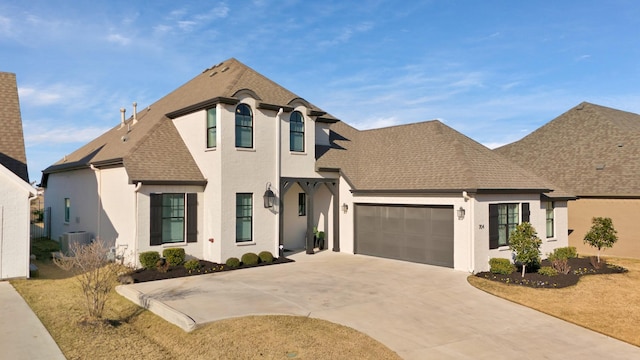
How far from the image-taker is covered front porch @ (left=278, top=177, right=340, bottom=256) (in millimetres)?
21170

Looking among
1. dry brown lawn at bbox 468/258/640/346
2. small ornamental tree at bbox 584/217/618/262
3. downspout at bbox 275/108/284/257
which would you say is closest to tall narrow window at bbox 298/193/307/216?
downspout at bbox 275/108/284/257

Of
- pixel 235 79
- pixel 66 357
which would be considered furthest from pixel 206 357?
pixel 235 79

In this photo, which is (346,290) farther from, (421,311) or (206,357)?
(206,357)

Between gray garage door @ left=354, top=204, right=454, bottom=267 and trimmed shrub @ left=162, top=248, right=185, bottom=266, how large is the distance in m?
8.35

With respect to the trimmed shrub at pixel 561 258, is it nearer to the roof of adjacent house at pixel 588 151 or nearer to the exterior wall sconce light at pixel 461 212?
the exterior wall sconce light at pixel 461 212

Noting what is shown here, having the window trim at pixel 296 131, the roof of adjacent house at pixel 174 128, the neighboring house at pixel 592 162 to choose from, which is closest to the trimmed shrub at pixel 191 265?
the roof of adjacent house at pixel 174 128

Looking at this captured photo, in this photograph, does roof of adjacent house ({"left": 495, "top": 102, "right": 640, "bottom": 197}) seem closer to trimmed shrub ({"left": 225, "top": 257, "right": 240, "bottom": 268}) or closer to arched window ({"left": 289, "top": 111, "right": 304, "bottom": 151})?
arched window ({"left": 289, "top": 111, "right": 304, "bottom": 151})

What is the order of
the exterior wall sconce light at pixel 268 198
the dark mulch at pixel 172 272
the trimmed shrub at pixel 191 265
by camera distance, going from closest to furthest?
the dark mulch at pixel 172 272 → the trimmed shrub at pixel 191 265 → the exterior wall sconce light at pixel 268 198

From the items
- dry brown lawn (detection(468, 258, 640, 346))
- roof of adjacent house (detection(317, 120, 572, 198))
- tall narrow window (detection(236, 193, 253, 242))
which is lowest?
dry brown lawn (detection(468, 258, 640, 346))

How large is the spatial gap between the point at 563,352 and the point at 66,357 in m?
9.57

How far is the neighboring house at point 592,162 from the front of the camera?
2238 cm

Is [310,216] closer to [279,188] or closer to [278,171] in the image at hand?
[279,188]

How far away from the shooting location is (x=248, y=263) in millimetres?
17391

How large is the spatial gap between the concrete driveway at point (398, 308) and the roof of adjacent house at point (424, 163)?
3.75m
